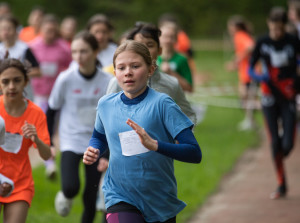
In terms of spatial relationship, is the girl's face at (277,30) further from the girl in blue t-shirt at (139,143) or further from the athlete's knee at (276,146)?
the girl in blue t-shirt at (139,143)

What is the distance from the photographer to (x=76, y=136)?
660 cm

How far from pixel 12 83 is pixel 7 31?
10.4 feet

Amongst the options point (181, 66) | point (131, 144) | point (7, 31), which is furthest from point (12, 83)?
point (7, 31)

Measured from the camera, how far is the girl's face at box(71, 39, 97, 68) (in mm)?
6539

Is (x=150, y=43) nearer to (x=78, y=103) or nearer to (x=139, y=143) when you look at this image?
(x=139, y=143)

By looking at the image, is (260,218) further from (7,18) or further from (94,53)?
(7,18)

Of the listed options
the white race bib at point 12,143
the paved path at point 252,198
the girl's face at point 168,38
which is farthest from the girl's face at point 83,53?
the paved path at point 252,198

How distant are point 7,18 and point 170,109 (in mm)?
4776

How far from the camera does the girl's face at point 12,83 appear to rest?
17.1ft

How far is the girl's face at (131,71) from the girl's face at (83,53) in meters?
2.31

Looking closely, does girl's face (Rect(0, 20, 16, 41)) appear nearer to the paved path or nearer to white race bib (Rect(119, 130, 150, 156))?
the paved path

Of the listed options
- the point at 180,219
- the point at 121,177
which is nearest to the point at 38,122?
the point at 121,177

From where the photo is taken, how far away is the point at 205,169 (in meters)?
10.7

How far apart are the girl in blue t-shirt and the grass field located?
130 inches
